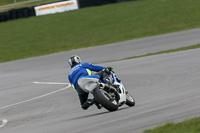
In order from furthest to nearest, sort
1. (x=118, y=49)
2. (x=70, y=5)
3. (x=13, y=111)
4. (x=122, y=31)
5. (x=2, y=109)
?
1. (x=70, y=5)
2. (x=122, y=31)
3. (x=118, y=49)
4. (x=2, y=109)
5. (x=13, y=111)

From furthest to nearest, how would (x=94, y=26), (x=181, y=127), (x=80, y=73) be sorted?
(x=94, y=26), (x=80, y=73), (x=181, y=127)

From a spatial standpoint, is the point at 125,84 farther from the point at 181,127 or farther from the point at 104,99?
the point at 181,127

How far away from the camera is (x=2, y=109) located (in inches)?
519

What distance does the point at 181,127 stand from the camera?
6633 millimetres

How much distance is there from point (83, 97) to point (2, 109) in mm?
4298

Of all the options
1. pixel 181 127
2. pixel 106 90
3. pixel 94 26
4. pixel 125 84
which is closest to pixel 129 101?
pixel 106 90

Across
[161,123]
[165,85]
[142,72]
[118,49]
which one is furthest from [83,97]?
[118,49]

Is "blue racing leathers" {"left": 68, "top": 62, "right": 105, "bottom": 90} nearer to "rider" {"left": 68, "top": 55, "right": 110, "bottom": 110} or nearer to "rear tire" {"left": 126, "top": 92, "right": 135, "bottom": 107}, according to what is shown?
"rider" {"left": 68, "top": 55, "right": 110, "bottom": 110}

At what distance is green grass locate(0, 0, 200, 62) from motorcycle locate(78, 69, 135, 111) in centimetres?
1833

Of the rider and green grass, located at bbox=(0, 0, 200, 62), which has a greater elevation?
the rider

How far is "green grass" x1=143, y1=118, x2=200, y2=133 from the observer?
6430 mm

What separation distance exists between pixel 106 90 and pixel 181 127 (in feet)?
9.43

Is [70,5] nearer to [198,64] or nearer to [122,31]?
[122,31]

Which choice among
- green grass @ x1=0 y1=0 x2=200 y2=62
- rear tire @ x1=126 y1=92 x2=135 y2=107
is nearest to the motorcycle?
rear tire @ x1=126 y1=92 x2=135 y2=107
